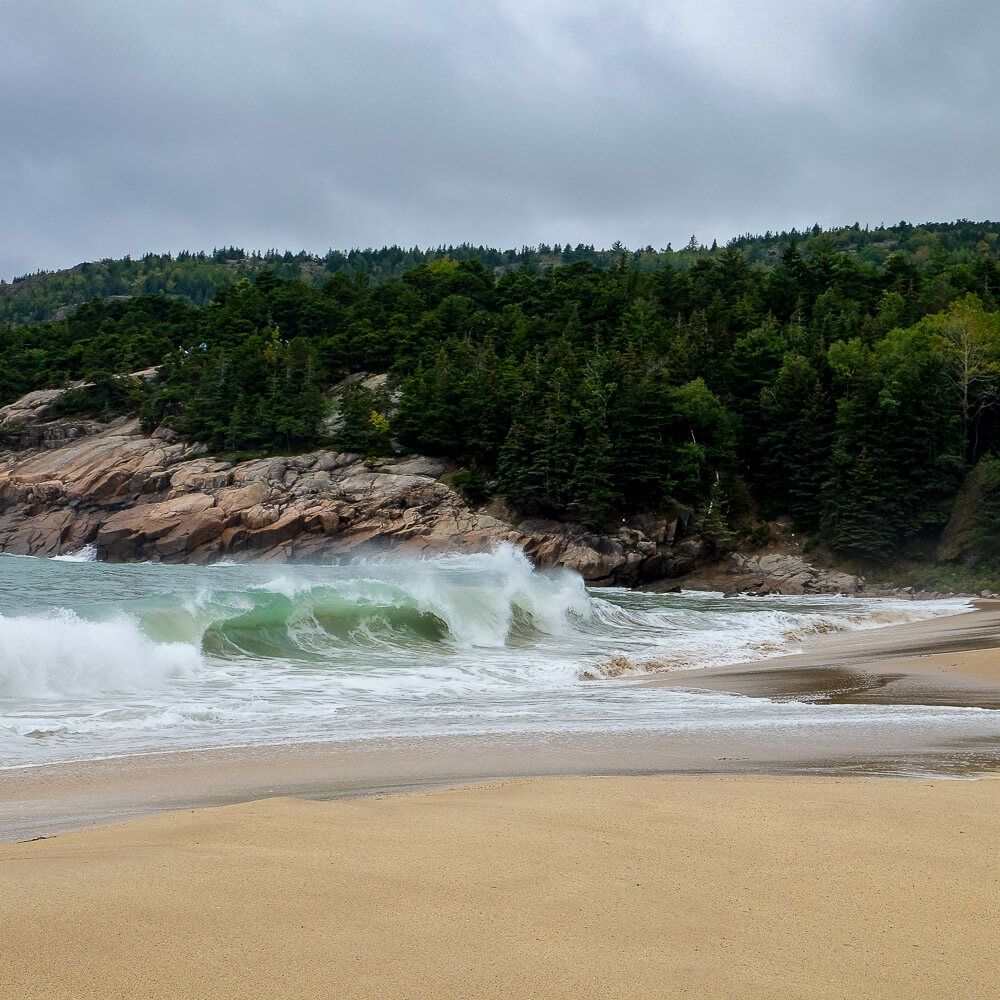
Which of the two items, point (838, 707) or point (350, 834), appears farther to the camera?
point (838, 707)

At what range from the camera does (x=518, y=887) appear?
12.1ft

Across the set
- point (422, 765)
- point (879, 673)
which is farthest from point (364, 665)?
point (879, 673)

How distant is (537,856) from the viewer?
4.14 metres

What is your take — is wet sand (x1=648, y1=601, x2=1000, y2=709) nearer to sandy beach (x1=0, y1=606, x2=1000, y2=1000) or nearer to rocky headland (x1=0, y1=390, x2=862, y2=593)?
sandy beach (x1=0, y1=606, x2=1000, y2=1000)

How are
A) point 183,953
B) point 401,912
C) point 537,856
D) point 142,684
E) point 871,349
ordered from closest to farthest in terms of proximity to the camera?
point 183,953 → point 401,912 → point 537,856 → point 142,684 → point 871,349

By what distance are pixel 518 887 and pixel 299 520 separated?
4787cm

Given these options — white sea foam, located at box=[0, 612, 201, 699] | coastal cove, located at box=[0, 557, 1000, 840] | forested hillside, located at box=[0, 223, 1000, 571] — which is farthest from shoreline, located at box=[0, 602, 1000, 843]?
forested hillside, located at box=[0, 223, 1000, 571]

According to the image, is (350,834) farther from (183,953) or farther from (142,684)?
(142,684)

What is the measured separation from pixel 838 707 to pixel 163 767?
24.3 feet

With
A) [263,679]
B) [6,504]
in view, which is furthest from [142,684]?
[6,504]

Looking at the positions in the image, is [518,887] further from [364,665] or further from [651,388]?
[651,388]

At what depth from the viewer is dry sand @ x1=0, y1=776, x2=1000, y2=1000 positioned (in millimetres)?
2838

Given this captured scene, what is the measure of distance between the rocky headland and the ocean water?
19.6 metres

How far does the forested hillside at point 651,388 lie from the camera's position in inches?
1937
